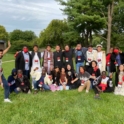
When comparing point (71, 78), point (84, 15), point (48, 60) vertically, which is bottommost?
point (71, 78)

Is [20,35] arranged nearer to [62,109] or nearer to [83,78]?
[83,78]

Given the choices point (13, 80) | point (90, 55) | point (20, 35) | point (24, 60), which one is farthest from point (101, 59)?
point (20, 35)

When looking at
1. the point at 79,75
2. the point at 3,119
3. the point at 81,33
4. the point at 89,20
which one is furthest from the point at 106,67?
the point at 81,33

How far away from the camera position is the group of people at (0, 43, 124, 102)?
7281 millimetres

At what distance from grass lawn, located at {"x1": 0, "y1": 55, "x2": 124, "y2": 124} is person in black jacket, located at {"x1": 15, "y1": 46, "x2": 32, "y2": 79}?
114 centimetres

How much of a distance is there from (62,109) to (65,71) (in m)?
2.76

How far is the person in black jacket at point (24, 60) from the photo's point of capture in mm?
7543

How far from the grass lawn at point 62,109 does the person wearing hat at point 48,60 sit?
56.7 inches

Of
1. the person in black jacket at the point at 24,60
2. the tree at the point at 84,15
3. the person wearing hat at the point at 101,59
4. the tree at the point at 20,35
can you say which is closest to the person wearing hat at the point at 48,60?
the person in black jacket at the point at 24,60

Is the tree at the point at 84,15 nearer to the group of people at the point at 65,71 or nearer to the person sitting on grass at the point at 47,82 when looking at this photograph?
the group of people at the point at 65,71

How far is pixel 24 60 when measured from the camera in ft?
24.8

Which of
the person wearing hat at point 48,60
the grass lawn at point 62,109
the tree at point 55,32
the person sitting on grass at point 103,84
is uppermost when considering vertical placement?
the tree at point 55,32

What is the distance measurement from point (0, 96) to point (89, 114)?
3.16 meters

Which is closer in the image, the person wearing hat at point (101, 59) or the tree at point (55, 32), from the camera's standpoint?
the person wearing hat at point (101, 59)
